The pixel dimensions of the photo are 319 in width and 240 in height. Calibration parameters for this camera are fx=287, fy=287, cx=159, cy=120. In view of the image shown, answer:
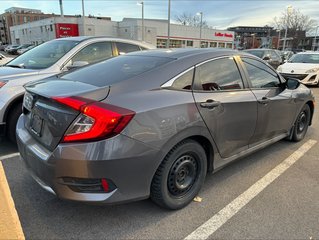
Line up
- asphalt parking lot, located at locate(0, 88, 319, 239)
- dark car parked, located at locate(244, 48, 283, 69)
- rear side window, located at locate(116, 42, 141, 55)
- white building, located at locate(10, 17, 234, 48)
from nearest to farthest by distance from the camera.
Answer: asphalt parking lot, located at locate(0, 88, 319, 239)
rear side window, located at locate(116, 42, 141, 55)
dark car parked, located at locate(244, 48, 283, 69)
white building, located at locate(10, 17, 234, 48)

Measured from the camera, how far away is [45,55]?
5.01 m

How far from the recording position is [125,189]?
2385 mm

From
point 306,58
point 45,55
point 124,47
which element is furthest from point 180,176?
point 306,58

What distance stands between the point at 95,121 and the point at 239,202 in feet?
5.92

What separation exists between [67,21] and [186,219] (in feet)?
166

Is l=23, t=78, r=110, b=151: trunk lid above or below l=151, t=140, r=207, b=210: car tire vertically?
above

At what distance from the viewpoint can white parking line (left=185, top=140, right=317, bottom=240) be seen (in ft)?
8.43

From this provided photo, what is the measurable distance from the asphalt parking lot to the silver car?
0.90 m

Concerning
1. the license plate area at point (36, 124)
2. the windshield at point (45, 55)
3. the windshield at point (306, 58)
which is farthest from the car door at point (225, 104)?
the windshield at point (306, 58)

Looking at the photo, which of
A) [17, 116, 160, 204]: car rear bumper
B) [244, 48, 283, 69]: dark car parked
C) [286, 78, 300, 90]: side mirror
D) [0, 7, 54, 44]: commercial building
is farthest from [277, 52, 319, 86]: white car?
[0, 7, 54, 44]: commercial building

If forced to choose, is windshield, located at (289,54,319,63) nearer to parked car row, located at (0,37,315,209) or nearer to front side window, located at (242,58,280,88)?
front side window, located at (242,58,280,88)

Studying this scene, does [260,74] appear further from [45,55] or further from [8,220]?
[45,55]

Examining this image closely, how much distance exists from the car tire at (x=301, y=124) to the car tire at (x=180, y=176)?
2.51 metres

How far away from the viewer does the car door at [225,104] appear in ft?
9.47
